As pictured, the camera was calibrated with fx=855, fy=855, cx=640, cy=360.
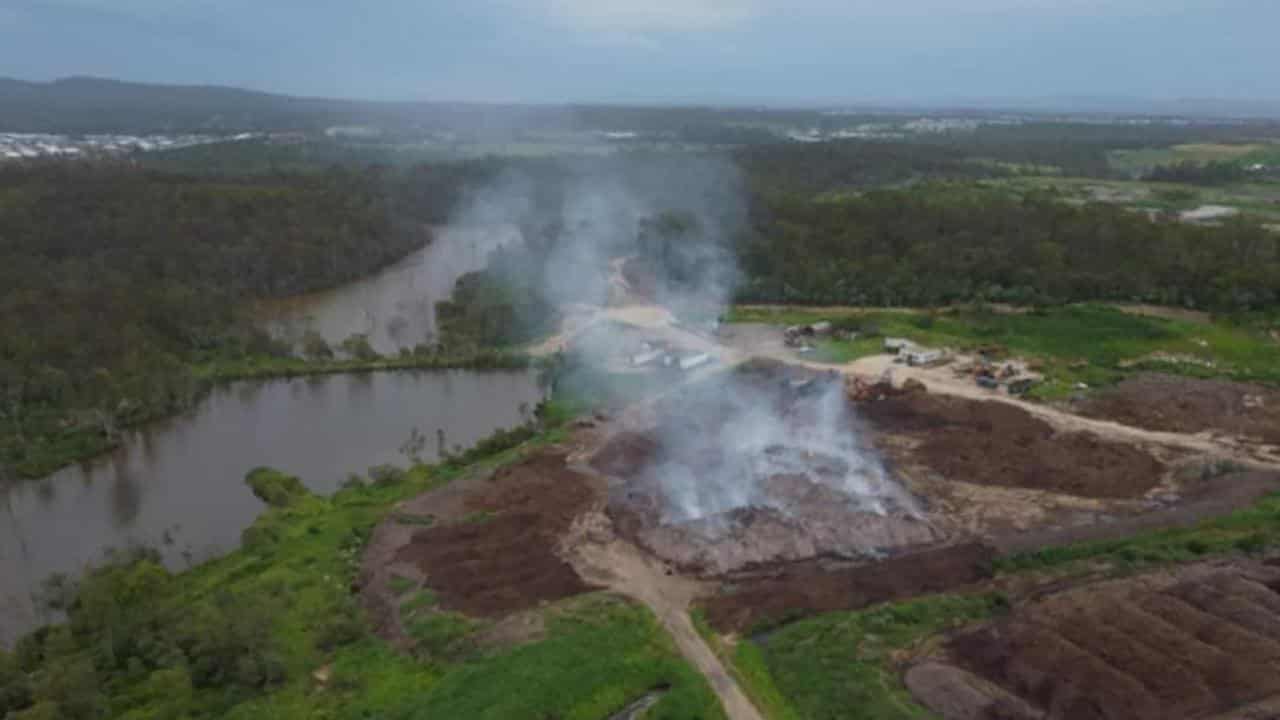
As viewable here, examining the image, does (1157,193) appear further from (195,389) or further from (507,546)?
(195,389)

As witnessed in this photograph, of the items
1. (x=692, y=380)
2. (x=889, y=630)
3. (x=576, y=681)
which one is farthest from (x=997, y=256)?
(x=576, y=681)

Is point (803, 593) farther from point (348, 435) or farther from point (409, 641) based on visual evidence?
point (348, 435)

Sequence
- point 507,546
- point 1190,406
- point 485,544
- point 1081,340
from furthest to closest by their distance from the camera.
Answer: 1. point 1081,340
2. point 1190,406
3. point 485,544
4. point 507,546

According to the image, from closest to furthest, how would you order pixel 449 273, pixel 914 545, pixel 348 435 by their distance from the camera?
pixel 914 545 < pixel 348 435 < pixel 449 273

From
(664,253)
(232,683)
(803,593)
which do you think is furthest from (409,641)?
(664,253)

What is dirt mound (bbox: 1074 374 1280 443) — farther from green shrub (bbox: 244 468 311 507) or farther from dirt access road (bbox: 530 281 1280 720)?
green shrub (bbox: 244 468 311 507)

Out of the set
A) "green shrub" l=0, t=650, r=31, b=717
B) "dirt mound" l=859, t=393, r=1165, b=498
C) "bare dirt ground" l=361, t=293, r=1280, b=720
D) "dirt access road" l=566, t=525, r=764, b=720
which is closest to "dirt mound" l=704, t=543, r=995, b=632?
"bare dirt ground" l=361, t=293, r=1280, b=720
